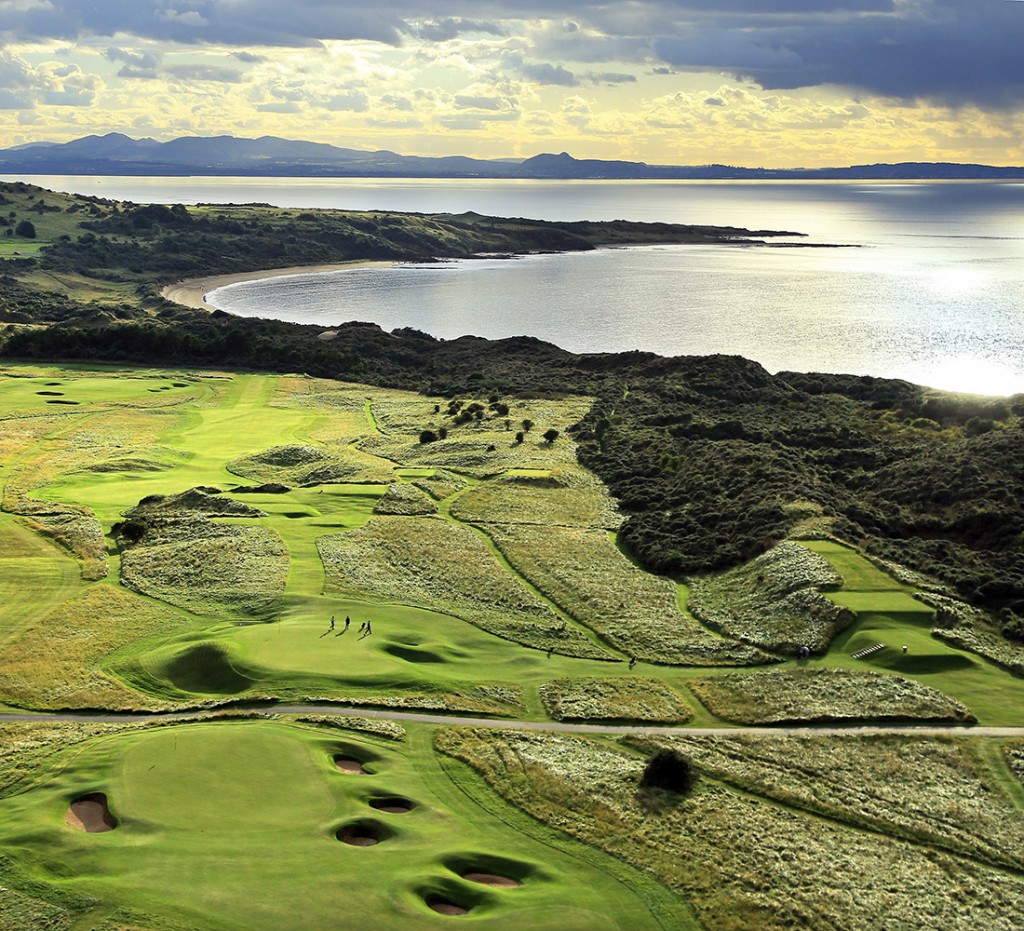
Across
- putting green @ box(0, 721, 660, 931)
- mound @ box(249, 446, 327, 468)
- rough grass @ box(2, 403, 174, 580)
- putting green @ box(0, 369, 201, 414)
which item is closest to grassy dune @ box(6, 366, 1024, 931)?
putting green @ box(0, 721, 660, 931)

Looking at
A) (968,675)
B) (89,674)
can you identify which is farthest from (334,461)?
(968,675)

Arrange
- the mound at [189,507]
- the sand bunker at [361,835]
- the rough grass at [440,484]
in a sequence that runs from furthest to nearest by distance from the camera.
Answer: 1. the rough grass at [440,484]
2. the mound at [189,507]
3. the sand bunker at [361,835]

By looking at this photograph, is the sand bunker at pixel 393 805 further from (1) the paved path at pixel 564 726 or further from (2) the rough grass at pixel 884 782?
(2) the rough grass at pixel 884 782

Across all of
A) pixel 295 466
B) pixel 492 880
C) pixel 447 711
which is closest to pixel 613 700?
pixel 447 711

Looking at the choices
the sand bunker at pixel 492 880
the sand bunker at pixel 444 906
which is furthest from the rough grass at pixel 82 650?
the sand bunker at pixel 444 906

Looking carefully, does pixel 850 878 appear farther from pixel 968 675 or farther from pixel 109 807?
pixel 109 807

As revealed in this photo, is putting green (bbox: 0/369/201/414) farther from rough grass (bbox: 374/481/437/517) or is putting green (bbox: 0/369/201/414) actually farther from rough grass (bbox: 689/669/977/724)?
rough grass (bbox: 689/669/977/724)
